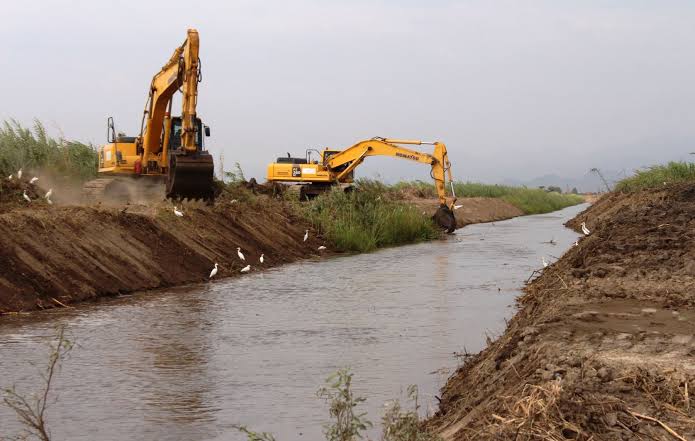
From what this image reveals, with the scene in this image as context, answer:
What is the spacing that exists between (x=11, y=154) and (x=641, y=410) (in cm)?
2356

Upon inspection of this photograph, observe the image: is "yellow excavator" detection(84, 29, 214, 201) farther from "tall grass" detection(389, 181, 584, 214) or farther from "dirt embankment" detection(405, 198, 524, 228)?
"tall grass" detection(389, 181, 584, 214)

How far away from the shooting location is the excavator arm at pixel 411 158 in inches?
1310

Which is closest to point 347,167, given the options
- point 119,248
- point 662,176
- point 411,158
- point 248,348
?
point 411,158

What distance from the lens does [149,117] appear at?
83.5 feet

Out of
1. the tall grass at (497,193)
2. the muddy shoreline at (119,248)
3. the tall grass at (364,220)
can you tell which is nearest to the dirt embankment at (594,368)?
the muddy shoreline at (119,248)

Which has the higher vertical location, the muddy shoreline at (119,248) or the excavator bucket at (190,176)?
the excavator bucket at (190,176)

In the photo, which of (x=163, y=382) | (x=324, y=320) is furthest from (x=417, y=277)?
(x=163, y=382)

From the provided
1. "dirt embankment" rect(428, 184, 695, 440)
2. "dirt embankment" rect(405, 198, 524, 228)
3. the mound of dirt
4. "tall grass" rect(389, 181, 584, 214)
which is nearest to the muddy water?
the mound of dirt

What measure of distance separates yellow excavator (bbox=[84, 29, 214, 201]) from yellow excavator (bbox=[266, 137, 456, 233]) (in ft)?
28.3

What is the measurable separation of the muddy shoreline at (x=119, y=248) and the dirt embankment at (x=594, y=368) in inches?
289

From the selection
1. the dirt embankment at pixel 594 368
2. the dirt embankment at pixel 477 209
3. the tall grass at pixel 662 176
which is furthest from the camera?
the dirt embankment at pixel 477 209

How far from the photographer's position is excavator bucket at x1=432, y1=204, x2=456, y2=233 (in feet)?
111

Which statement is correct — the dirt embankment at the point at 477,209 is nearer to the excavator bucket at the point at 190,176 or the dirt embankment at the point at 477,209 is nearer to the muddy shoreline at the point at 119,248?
the muddy shoreline at the point at 119,248

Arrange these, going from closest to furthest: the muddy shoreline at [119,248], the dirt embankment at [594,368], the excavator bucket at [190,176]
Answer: the dirt embankment at [594,368] → the muddy shoreline at [119,248] → the excavator bucket at [190,176]
